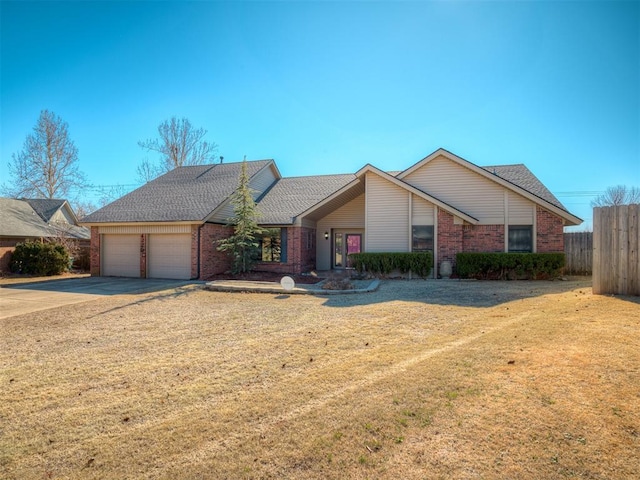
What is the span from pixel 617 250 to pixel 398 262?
24.0 feet

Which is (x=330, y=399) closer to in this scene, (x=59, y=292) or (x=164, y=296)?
(x=164, y=296)

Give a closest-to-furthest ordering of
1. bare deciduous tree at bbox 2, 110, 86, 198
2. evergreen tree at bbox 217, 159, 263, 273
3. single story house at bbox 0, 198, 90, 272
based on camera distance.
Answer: evergreen tree at bbox 217, 159, 263, 273 → single story house at bbox 0, 198, 90, 272 → bare deciduous tree at bbox 2, 110, 86, 198

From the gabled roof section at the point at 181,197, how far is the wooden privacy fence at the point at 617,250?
45.7 ft

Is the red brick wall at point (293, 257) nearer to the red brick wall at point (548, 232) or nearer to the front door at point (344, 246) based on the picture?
the front door at point (344, 246)

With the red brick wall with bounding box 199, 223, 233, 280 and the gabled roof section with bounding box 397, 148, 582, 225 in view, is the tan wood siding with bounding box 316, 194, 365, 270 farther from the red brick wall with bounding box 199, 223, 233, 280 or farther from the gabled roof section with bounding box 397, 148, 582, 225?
the red brick wall with bounding box 199, 223, 233, 280

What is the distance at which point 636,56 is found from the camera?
11125mm

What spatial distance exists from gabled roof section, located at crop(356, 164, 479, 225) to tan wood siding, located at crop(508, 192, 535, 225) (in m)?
1.62

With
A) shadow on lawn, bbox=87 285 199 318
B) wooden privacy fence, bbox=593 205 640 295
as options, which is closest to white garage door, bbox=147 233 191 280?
shadow on lawn, bbox=87 285 199 318

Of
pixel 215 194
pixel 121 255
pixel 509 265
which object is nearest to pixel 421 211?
pixel 509 265

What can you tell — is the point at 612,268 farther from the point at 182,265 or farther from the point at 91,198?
the point at 91,198

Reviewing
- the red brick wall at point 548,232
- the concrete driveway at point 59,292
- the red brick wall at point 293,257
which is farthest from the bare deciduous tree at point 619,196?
the concrete driveway at point 59,292

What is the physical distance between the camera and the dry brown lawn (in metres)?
2.53

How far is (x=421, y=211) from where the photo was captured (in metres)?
14.9

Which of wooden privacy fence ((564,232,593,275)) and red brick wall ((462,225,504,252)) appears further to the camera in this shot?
wooden privacy fence ((564,232,593,275))
